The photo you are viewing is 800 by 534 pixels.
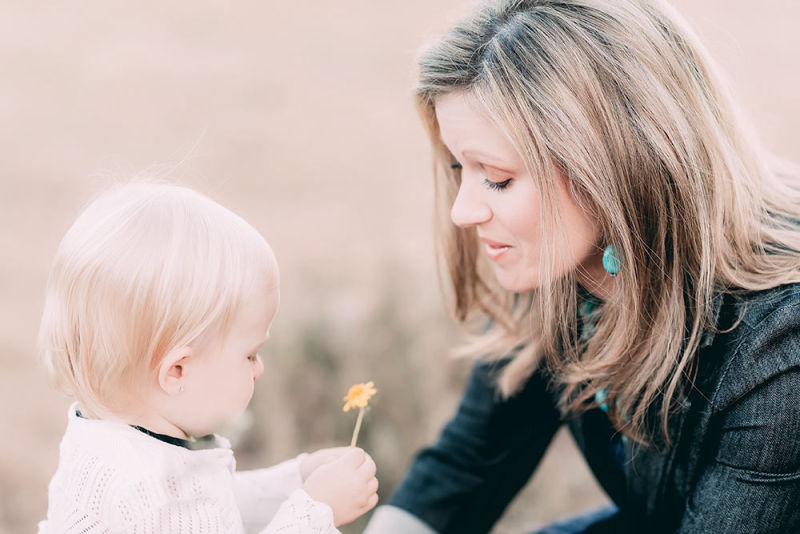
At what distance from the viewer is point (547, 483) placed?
320 cm

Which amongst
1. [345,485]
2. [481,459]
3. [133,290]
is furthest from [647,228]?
[133,290]

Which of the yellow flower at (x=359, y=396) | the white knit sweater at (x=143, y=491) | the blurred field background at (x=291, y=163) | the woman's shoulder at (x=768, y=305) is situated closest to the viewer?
the white knit sweater at (x=143, y=491)

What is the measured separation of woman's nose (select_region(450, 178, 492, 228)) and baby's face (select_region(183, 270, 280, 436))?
0.45 meters

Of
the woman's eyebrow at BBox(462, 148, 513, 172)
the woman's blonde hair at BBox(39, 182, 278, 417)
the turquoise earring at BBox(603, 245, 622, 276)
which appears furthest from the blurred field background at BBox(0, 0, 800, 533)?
the turquoise earring at BBox(603, 245, 622, 276)

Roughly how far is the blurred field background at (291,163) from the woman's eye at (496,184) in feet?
1.21

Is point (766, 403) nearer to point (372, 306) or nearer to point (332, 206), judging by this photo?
point (372, 306)

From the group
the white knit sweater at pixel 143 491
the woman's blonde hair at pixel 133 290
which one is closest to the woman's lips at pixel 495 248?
the woman's blonde hair at pixel 133 290

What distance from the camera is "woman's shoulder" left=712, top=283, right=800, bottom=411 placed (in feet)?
4.99

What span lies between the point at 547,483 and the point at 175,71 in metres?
4.69

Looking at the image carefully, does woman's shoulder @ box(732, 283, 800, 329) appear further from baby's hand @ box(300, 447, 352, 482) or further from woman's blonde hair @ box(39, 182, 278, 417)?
woman's blonde hair @ box(39, 182, 278, 417)

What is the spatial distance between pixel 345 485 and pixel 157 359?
1.37ft

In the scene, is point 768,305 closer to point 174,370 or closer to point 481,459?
point 481,459

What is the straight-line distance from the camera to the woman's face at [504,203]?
5.25 ft

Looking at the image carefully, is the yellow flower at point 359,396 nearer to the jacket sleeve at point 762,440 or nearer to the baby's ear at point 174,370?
the baby's ear at point 174,370
